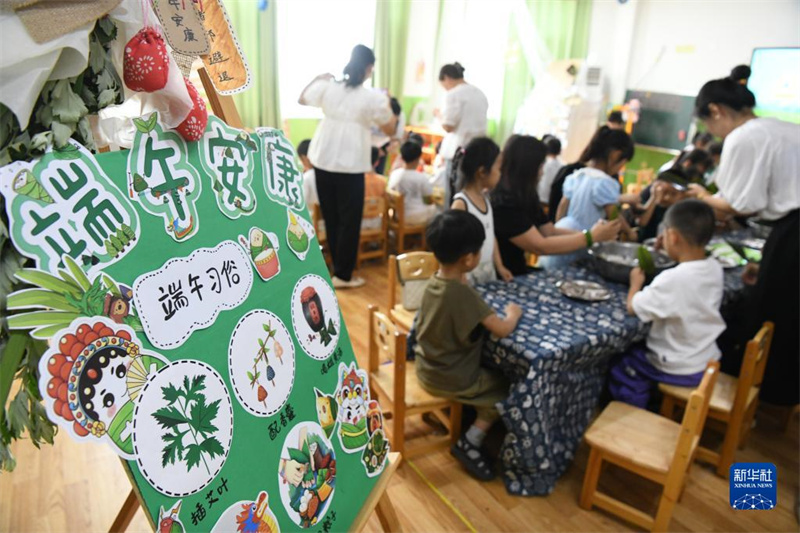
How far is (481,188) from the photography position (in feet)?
6.51

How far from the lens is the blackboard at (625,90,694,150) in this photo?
12.9 feet

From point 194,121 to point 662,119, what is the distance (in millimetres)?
4330

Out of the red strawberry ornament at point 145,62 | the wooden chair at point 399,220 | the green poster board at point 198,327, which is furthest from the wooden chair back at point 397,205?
the red strawberry ornament at point 145,62

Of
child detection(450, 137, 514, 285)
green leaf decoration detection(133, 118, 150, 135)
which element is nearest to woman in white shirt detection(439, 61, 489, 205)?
child detection(450, 137, 514, 285)

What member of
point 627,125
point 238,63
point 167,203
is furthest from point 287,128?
point 167,203

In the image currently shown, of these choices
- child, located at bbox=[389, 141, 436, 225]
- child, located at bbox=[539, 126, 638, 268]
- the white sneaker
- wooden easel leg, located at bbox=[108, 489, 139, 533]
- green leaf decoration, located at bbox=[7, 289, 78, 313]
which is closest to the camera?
green leaf decoration, located at bbox=[7, 289, 78, 313]

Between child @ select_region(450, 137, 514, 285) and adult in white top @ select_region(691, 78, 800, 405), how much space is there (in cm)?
82

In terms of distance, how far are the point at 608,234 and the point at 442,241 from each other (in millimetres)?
813

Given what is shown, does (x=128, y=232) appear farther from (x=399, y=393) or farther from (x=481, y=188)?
(x=481, y=188)

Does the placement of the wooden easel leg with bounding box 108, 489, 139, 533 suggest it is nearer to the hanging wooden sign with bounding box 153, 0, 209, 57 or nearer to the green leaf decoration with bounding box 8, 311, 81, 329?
the green leaf decoration with bounding box 8, 311, 81, 329

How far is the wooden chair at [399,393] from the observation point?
160cm

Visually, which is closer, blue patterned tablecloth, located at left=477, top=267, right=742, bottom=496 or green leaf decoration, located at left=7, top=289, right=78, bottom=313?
green leaf decoration, located at left=7, top=289, right=78, bottom=313

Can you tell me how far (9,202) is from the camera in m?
0.55

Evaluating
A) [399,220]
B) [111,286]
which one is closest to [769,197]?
[111,286]
